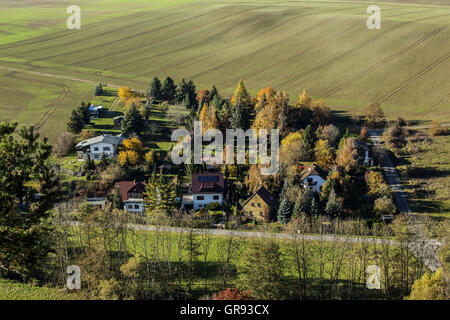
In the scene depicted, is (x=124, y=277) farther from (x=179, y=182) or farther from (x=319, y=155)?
(x=319, y=155)

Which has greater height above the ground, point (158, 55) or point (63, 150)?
point (158, 55)

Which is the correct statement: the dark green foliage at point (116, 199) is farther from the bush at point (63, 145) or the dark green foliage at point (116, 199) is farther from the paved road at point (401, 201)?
the paved road at point (401, 201)

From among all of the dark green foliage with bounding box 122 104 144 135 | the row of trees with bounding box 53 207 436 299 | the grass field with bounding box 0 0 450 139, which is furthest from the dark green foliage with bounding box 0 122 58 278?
the grass field with bounding box 0 0 450 139

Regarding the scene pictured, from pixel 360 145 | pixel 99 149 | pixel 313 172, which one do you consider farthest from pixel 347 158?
pixel 99 149

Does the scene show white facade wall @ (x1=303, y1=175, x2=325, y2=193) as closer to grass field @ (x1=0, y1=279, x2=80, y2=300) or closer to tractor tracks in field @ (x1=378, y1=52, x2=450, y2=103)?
grass field @ (x1=0, y1=279, x2=80, y2=300)

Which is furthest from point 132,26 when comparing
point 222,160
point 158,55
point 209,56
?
point 222,160

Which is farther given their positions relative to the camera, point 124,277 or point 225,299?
point 124,277

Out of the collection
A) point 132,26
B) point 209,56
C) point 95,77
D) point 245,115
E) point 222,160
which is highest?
point 132,26
